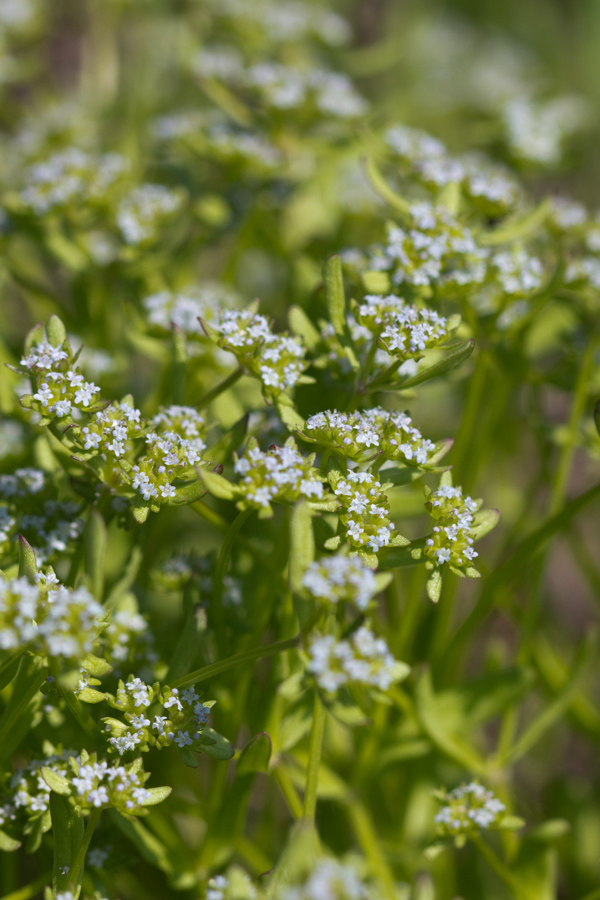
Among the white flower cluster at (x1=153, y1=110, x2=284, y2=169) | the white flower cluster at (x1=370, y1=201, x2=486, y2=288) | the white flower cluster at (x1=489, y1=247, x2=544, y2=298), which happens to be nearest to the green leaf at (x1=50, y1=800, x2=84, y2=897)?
the white flower cluster at (x1=370, y1=201, x2=486, y2=288)

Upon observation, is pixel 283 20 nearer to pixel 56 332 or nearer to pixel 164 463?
pixel 56 332

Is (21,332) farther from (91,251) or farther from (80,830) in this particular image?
(80,830)

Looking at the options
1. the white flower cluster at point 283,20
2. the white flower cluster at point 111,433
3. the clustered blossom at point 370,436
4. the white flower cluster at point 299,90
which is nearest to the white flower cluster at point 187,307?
the white flower cluster at point 111,433

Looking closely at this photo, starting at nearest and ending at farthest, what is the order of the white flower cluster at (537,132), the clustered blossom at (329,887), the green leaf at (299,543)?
the clustered blossom at (329,887) < the green leaf at (299,543) < the white flower cluster at (537,132)

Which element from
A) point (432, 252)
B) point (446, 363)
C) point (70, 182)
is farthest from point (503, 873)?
point (70, 182)

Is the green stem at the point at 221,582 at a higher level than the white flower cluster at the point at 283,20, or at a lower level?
lower

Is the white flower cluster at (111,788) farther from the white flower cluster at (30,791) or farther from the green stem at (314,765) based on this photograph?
the green stem at (314,765)
